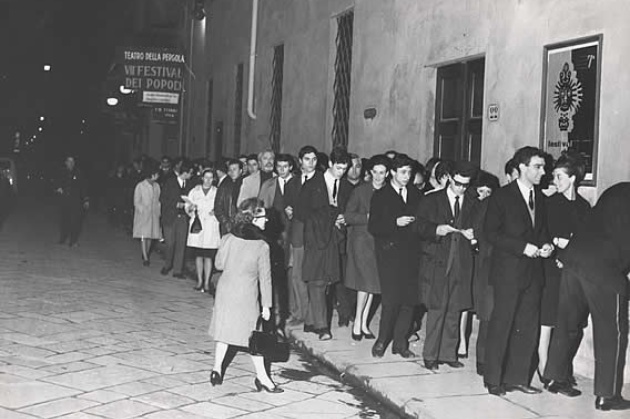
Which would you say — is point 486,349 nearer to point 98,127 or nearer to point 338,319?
point 338,319

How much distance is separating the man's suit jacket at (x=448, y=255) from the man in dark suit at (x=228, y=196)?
3985 mm

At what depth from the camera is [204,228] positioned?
1232cm

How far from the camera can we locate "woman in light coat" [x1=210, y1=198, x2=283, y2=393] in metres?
7.03

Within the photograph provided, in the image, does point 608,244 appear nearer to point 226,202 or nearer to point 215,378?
point 215,378

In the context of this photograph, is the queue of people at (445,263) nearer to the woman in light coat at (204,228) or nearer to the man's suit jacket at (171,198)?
the woman in light coat at (204,228)

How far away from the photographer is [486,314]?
7457 millimetres

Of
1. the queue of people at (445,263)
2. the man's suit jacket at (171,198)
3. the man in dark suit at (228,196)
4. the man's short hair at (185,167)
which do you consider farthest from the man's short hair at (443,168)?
the man's short hair at (185,167)

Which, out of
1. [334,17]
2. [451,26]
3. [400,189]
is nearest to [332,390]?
[400,189]

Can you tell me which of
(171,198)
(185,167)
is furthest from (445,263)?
(185,167)

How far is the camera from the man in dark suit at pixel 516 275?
269 inches

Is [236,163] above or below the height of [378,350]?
above

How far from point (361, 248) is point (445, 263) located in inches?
→ 55.6

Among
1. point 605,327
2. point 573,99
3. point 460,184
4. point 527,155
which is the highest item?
point 573,99

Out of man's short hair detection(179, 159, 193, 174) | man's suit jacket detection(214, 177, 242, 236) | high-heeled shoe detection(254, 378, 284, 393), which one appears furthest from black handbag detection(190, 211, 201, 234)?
high-heeled shoe detection(254, 378, 284, 393)
